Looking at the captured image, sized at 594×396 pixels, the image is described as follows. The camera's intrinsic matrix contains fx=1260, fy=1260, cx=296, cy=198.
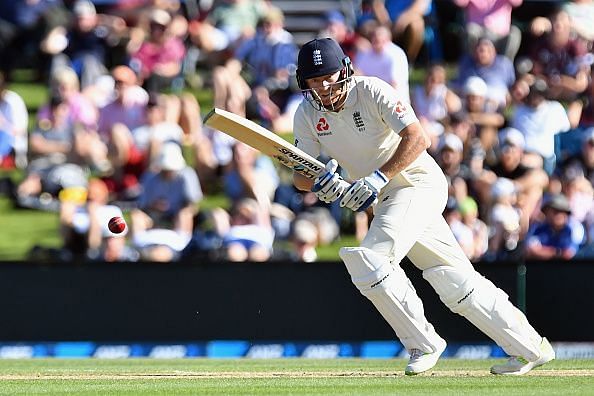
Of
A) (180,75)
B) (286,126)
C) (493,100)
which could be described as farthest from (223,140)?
(493,100)

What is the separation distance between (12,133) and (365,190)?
7.55 meters

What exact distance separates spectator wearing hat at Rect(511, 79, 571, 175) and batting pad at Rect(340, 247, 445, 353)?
617 centimetres

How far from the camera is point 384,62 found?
1374 centimetres

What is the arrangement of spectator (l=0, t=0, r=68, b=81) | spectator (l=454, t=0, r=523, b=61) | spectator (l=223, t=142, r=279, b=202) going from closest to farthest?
spectator (l=223, t=142, r=279, b=202)
spectator (l=454, t=0, r=523, b=61)
spectator (l=0, t=0, r=68, b=81)

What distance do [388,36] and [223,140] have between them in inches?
91.1

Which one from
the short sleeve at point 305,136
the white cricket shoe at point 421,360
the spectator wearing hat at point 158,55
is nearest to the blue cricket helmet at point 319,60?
the short sleeve at point 305,136

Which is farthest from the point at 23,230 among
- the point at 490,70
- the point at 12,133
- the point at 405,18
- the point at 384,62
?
the point at 490,70

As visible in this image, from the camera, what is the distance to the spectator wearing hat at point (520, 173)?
1231 centimetres

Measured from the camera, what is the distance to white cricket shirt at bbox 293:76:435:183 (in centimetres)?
713

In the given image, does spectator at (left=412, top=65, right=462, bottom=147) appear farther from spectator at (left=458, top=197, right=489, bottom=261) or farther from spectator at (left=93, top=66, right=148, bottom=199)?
spectator at (left=93, top=66, right=148, bottom=199)

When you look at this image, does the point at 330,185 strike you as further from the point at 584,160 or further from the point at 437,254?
the point at 584,160

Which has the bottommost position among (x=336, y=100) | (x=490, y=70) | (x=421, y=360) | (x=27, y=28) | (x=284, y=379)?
(x=27, y=28)

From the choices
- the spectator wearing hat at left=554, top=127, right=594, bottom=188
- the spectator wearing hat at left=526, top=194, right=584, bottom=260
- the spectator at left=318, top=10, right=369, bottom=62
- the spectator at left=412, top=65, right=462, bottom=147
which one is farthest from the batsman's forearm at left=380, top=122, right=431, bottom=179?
the spectator at left=318, top=10, right=369, bottom=62

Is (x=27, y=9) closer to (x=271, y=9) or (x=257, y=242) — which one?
(x=271, y=9)
